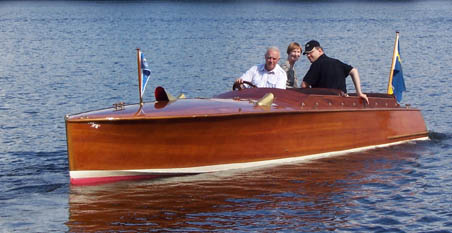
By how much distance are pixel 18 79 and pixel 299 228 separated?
751 inches

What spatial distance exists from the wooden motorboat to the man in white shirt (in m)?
0.26

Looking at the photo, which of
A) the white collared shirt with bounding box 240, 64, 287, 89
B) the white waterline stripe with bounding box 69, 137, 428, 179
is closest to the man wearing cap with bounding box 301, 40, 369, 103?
the white collared shirt with bounding box 240, 64, 287, 89

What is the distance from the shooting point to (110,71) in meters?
29.8

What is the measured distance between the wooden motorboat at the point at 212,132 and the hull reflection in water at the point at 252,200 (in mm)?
214

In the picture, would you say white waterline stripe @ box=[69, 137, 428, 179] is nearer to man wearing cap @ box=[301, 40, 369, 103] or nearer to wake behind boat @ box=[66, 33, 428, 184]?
wake behind boat @ box=[66, 33, 428, 184]

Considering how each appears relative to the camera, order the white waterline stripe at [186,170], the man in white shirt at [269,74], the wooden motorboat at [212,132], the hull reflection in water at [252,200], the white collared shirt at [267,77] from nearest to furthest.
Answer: the hull reflection in water at [252,200] < the wooden motorboat at [212,132] < the white waterline stripe at [186,170] < the man in white shirt at [269,74] < the white collared shirt at [267,77]

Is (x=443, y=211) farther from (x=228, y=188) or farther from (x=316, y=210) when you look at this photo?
(x=228, y=188)

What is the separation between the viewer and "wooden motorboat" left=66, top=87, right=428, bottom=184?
10.4 m

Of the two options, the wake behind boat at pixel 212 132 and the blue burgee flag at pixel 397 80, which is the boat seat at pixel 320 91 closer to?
the wake behind boat at pixel 212 132

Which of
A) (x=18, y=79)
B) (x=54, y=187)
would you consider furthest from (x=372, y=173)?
(x=18, y=79)

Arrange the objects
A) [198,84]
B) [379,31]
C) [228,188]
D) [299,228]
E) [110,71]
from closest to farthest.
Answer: [299,228], [228,188], [198,84], [110,71], [379,31]

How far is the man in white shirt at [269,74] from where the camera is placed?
12219mm

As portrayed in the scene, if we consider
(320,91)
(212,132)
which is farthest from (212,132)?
(320,91)

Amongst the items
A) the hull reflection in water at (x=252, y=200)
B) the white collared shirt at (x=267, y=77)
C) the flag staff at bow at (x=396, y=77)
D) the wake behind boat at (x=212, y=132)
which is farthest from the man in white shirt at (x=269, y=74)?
the flag staff at bow at (x=396, y=77)
